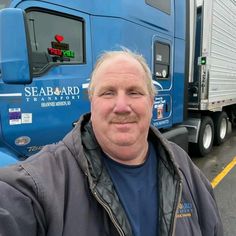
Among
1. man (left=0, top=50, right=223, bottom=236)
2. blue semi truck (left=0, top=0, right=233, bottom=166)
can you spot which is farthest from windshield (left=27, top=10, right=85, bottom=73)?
man (left=0, top=50, right=223, bottom=236)

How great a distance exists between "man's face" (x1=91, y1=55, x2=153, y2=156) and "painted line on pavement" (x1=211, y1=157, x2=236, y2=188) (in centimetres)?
396

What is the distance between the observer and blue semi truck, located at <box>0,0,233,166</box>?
240 centimetres

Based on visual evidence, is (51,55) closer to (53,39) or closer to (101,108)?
(53,39)

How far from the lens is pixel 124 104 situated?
141 centimetres

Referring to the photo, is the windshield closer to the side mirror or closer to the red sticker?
the red sticker

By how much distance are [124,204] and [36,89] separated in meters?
1.88

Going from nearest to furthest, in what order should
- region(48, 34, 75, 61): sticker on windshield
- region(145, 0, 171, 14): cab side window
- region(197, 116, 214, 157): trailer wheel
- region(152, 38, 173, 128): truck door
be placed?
1. region(48, 34, 75, 61): sticker on windshield
2. region(145, 0, 171, 14): cab side window
3. region(152, 38, 173, 128): truck door
4. region(197, 116, 214, 157): trailer wheel

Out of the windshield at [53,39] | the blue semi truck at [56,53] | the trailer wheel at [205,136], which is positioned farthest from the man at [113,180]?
the trailer wheel at [205,136]

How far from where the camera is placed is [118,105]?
1407 mm

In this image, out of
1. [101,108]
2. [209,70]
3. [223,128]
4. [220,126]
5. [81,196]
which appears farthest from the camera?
[223,128]

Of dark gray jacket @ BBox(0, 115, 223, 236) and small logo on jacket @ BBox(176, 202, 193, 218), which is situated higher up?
dark gray jacket @ BBox(0, 115, 223, 236)

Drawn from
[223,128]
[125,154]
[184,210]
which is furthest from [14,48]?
[223,128]

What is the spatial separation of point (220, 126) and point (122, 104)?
6.55m

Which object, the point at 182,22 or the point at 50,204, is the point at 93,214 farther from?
the point at 182,22
